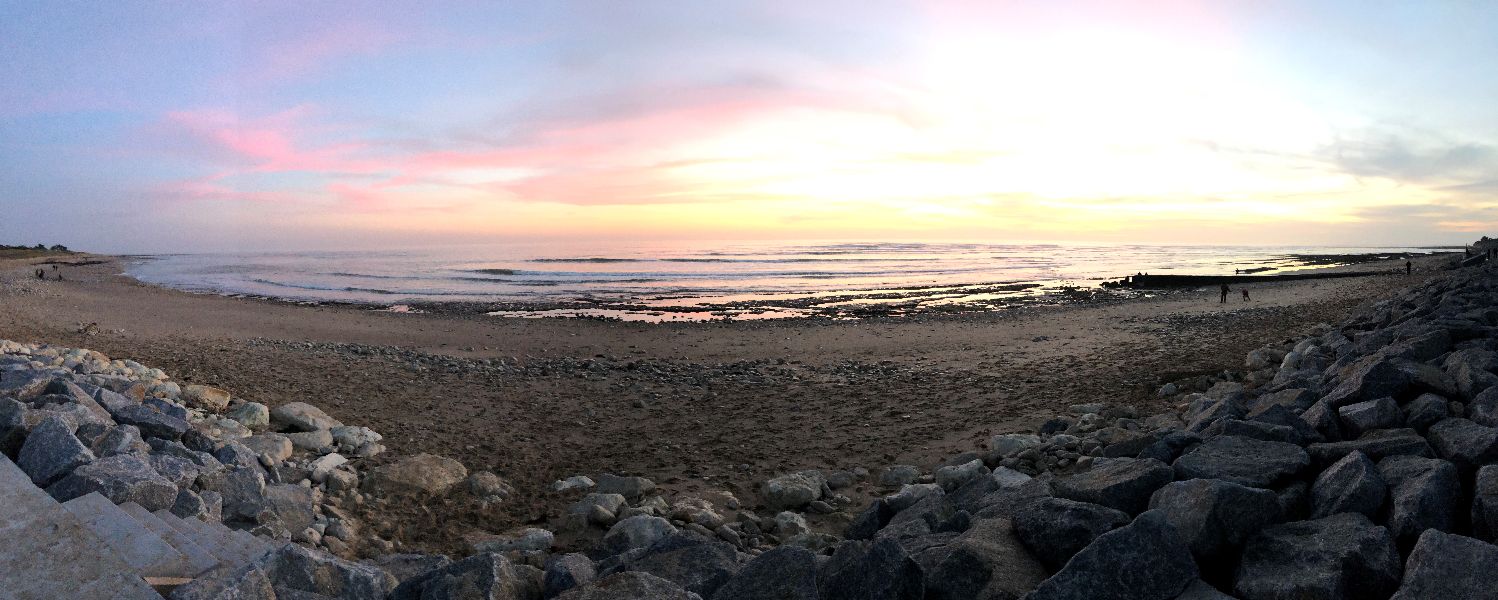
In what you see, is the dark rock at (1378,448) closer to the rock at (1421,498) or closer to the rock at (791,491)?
the rock at (1421,498)

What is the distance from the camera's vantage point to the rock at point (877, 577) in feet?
10.8

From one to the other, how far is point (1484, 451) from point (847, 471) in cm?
512

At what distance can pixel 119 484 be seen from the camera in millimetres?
4297

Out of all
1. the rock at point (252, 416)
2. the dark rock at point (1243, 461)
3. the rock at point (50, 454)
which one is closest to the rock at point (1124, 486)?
the dark rock at point (1243, 461)

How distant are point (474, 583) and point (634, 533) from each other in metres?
2.24

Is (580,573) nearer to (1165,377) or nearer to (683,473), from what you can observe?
(683,473)

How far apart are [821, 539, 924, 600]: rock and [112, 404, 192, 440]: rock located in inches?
212

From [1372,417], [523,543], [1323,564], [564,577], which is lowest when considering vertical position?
[523,543]

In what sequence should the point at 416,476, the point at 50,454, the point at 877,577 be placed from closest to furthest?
1. the point at 877,577
2. the point at 50,454
3. the point at 416,476

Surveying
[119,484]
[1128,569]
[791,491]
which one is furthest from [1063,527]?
[119,484]

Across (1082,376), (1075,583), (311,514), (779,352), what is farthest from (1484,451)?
(779,352)

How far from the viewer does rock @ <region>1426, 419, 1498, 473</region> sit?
3.89m

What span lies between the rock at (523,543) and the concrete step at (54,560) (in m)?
2.56

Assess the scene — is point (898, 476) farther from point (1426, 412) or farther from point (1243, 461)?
point (1426, 412)
